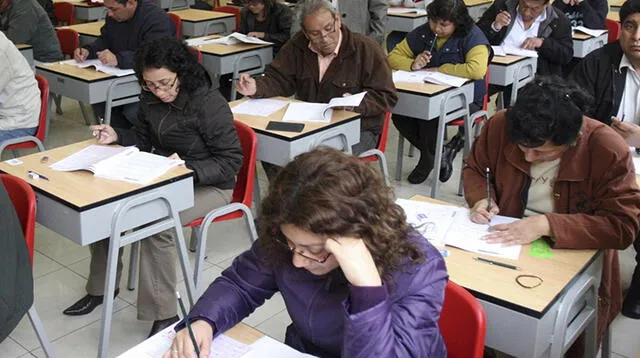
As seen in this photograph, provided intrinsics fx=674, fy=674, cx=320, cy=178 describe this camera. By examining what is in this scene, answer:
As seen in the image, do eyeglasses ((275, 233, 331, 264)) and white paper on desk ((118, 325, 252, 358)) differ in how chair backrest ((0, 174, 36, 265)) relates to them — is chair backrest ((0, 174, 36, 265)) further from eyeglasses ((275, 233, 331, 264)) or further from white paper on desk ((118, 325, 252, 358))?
eyeglasses ((275, 233, 331, 264))

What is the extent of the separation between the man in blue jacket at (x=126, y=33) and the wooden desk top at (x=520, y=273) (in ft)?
9.60

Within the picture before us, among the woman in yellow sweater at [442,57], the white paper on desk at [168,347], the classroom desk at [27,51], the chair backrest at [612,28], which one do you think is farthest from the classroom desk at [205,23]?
the white paper on desk at [168,347]

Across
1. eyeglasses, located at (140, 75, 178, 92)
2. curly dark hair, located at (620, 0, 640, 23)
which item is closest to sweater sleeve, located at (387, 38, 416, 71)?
curly dark hair, located at (620, 0, 640, 23)

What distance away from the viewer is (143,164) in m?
2.48

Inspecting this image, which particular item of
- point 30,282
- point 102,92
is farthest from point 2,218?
point 102,92

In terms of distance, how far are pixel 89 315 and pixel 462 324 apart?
1851 millimetres

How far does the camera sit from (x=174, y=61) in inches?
103

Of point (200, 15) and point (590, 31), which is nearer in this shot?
point (590, 31)

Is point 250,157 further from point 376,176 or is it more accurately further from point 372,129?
point 376,176

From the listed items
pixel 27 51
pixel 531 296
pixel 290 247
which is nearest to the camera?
pixel 290 247

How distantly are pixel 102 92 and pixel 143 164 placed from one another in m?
1.70

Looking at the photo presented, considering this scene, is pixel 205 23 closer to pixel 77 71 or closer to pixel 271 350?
pixel 77 71

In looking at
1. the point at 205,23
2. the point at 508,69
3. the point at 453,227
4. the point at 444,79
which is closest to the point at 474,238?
the point at 453,227

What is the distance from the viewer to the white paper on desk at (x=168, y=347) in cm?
144
